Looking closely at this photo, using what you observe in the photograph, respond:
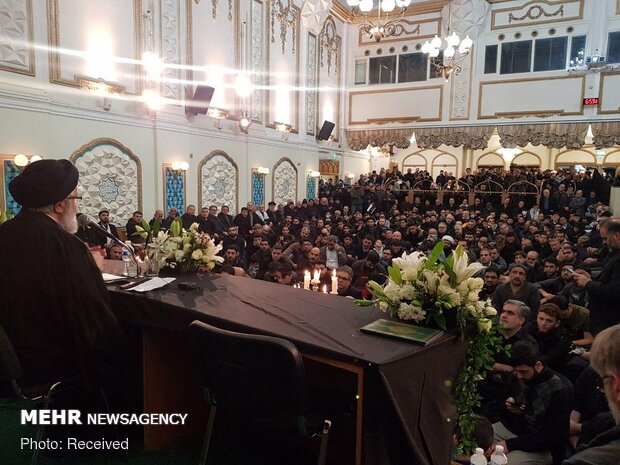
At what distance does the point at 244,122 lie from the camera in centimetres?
1330

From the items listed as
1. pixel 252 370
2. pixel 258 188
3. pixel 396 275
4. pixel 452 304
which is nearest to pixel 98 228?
pixel 252 370

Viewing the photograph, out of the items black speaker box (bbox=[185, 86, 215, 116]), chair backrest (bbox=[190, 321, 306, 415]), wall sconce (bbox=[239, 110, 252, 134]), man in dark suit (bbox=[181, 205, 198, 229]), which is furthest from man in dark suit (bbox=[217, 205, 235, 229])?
chair backrest (bbox=[190, 321, 306, 415])

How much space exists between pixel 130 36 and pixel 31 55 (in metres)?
2.47

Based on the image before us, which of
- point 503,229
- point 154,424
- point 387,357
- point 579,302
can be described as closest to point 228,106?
point 503,229

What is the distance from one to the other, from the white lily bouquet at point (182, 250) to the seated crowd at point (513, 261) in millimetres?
586

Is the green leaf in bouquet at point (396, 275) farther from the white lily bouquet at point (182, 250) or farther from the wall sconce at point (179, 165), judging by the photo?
the wall sconce at point (179, 165)

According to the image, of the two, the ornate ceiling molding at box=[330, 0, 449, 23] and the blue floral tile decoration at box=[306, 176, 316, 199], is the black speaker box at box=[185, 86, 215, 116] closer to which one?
the blue floral tile decoration at box=[306, 176, 316, 199]

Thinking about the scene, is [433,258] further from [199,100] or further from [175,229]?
[199,100]

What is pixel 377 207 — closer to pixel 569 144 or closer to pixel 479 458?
pixel 569 144

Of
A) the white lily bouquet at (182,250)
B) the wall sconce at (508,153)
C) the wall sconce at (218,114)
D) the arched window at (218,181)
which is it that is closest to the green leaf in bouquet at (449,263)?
the white lily bouquet at (182,250)

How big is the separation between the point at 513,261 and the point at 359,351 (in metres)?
7.24

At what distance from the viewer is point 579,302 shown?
5066mm

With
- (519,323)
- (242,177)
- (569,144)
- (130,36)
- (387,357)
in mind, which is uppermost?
(130,36)

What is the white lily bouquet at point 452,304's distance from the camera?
2.01 meters
